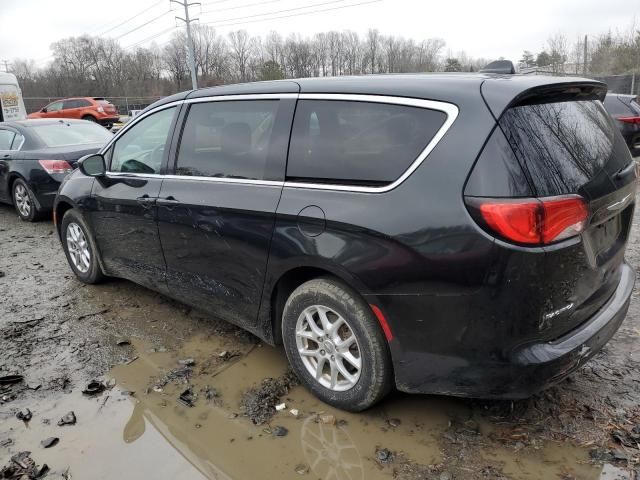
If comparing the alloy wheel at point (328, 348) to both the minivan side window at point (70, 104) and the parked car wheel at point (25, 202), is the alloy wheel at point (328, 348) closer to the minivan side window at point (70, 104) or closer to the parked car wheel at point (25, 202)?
the parked car wheel at point (25, 202)

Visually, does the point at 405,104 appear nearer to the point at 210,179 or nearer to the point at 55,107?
the point at 210,179

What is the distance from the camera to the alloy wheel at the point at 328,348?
269 cm

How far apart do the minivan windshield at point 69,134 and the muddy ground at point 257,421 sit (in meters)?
4.85

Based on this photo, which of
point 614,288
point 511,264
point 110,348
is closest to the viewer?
point 511,264

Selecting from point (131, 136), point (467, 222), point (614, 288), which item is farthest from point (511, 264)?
point (131, 136)

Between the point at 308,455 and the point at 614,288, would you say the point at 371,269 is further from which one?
the point at 614,288

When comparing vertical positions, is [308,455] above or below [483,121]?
below

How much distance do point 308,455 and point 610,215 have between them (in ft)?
6.22

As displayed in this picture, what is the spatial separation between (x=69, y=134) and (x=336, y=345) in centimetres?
711

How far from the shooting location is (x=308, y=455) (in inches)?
99.4

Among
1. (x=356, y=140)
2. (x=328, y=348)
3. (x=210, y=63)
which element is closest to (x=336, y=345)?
(x=328, y=348)

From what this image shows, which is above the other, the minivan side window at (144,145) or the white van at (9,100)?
the white van at (9,100)

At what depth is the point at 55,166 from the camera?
7.29 meters

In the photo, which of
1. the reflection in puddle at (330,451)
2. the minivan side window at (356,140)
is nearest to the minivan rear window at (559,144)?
the minivan side window at (356,140)
